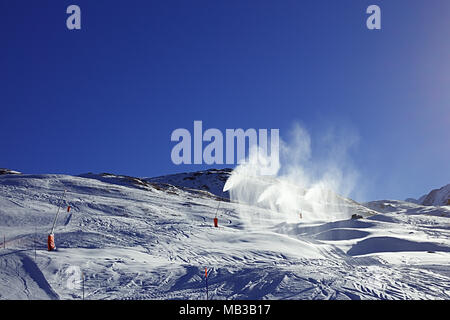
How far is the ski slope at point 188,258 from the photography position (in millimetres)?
10836

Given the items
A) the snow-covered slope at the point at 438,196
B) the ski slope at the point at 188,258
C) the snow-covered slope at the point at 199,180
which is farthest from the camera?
the snow-covered slope at the point at 438,196

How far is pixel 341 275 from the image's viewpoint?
12656 mm

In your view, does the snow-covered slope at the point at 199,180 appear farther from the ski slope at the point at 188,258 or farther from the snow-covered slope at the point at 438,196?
the snow-covered slope at the point at 438,196

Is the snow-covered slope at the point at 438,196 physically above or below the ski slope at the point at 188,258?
below

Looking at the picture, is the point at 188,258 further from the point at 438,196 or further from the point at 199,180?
the point at 438,196

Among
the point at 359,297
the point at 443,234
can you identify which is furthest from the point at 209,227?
the point at 443,234

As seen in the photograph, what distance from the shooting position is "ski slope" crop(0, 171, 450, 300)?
35.6 feet

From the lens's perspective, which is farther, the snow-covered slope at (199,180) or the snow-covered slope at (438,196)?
the snow-covered slope at (438,196)

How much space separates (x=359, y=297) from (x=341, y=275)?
264 cm

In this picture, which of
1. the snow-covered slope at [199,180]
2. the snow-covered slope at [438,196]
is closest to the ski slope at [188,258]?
the snow-covered slope at [199,180]

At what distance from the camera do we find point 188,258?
16219 mm

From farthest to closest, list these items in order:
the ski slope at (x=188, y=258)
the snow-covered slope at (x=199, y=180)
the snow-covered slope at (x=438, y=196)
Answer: the snow-covered slope at (x=438, y=196), the snow-covered slope at (x=199, y=180), the ski slope at (x=188, y=258)

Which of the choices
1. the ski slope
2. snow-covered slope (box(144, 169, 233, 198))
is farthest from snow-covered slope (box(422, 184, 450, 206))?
the ski slope
